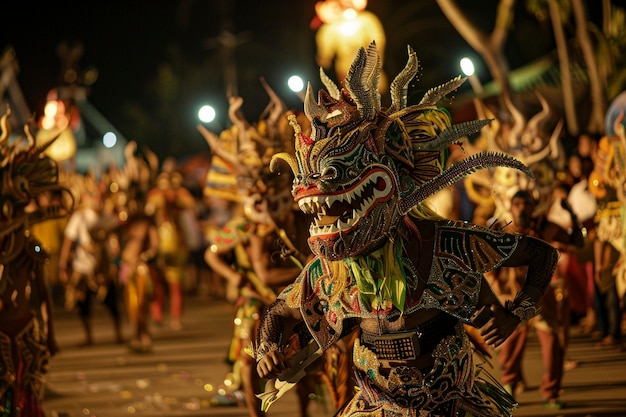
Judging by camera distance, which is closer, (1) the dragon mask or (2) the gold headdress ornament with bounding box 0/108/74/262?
(1) the dragon mask

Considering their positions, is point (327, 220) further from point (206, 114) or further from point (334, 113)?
point (206, 114)

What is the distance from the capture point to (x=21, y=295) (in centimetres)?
850

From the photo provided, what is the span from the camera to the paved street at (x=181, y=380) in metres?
10.7

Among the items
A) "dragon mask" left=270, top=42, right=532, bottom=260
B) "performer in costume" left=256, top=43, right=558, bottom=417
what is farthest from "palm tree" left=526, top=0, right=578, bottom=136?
"performer in costume" left=256, top=43, right=558, bottom=417

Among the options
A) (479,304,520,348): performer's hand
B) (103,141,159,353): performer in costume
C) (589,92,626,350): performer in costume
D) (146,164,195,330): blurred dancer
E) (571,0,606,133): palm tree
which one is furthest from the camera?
Answer: (571,0,606,133): palm tree

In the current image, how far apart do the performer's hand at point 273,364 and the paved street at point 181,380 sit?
13.8 feet

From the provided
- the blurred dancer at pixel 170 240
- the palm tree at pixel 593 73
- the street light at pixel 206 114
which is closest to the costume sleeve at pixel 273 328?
the street light at pixel 206 114

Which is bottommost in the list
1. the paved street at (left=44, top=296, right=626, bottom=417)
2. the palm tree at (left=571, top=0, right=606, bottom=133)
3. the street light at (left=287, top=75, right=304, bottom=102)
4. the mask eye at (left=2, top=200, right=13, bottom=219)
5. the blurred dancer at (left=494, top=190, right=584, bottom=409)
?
the paved street at (left=44, top=296, right=626, bottom=417)

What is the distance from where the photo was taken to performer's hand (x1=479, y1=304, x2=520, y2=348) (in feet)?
16.8

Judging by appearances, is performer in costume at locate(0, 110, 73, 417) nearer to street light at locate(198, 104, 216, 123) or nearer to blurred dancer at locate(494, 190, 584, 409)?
street light at locate(198, 104, 216, 123)

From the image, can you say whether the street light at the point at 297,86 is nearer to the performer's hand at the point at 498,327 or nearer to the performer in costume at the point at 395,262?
the performer in costume at the point at 395,262

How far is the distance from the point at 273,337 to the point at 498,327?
3.42 ft

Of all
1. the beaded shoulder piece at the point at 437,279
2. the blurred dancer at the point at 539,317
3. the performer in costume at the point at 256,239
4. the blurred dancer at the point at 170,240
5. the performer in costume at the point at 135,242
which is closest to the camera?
the beaded shoulder piece at the point at 437,279

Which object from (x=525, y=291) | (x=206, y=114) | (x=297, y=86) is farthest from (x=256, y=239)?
(x=525, y=291)
